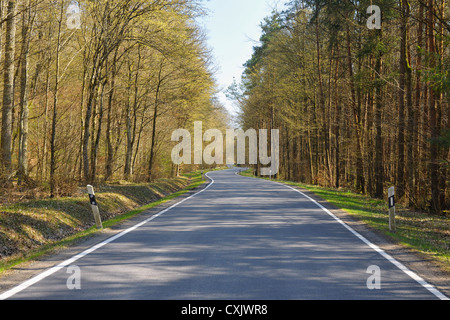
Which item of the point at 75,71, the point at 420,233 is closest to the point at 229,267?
the point at 420,233

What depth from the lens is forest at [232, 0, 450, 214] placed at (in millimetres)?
18234

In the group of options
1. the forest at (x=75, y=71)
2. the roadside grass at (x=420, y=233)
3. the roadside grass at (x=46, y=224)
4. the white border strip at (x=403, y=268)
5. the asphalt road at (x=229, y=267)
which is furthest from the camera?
the forest at (x=75, y=71)

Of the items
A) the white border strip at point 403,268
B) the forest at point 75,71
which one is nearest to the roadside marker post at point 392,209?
the white border strip at point 403,268

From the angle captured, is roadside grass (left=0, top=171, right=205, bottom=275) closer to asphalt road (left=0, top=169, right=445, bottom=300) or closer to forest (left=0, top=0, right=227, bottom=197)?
asphalt road (left=0, top=169, right=445, bottom=300)

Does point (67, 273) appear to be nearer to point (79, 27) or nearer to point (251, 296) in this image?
point (251, 296)

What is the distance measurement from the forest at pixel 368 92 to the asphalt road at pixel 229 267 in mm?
7090

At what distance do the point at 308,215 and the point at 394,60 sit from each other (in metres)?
19.1

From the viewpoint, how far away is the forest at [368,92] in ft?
59.8

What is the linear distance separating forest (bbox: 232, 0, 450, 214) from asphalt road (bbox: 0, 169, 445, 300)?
23.3 feet

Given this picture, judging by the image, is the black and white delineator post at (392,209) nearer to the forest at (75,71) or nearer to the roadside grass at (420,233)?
the roadside grass at (420,233)

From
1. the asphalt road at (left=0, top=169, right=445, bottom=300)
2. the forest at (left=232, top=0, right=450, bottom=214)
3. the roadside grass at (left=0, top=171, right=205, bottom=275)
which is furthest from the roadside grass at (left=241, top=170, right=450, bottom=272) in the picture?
the roadside grass at (left=0, top=171, right=205, bottom=275)

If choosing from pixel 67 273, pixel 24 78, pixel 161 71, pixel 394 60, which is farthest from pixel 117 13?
pixel 394 60

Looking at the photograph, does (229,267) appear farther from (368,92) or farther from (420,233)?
(368,92)

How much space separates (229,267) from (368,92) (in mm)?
21709
